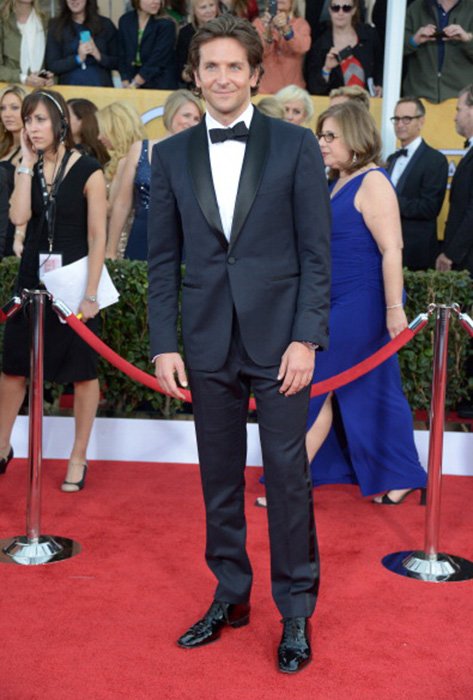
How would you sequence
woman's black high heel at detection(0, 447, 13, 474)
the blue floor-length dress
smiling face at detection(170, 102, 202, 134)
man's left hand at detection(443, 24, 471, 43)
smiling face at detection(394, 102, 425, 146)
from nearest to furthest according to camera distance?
the blue floor-length dress, woman's black high heel at detection(0, 447, 13, 474), smiling face at detection(170, 102, 202, 134), smiling face at detection(394, 102, 425, 146), man's left hand at detection(443, 24, 471, 43)

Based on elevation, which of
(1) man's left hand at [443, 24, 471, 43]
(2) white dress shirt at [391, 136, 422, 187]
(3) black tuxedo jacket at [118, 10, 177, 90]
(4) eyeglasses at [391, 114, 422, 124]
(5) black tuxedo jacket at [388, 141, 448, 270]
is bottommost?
(5) black tuxedo jacket at [388, 141, 448, 270]

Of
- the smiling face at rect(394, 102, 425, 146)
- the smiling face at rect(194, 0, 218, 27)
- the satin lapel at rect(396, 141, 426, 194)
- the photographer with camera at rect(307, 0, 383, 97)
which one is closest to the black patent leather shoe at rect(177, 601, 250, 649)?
the satin lapel at rect(396, 141, 426, 194)

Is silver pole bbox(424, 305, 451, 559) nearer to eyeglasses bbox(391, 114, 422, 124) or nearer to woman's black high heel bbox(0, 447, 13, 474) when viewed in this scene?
woman's black high heel bbox(0, 447, 13, 474)

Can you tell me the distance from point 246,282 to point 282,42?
5.43 meters

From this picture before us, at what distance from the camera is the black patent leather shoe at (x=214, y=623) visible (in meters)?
3.43

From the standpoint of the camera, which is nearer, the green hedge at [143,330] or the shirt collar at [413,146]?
the green hedge at [143,330]

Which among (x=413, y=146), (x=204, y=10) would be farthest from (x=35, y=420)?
(x=204, y=10)

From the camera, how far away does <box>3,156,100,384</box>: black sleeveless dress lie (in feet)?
16.4

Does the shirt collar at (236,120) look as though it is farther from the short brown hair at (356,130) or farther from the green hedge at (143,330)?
the green hedge at (143,330)

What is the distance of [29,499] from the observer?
4.31m

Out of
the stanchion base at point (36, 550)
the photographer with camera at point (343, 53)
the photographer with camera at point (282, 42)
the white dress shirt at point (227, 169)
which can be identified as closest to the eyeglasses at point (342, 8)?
the photographer with camera at point (343, 53)

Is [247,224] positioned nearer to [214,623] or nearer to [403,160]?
[214,623]

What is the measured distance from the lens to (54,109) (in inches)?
192

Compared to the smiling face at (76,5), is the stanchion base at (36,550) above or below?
below
